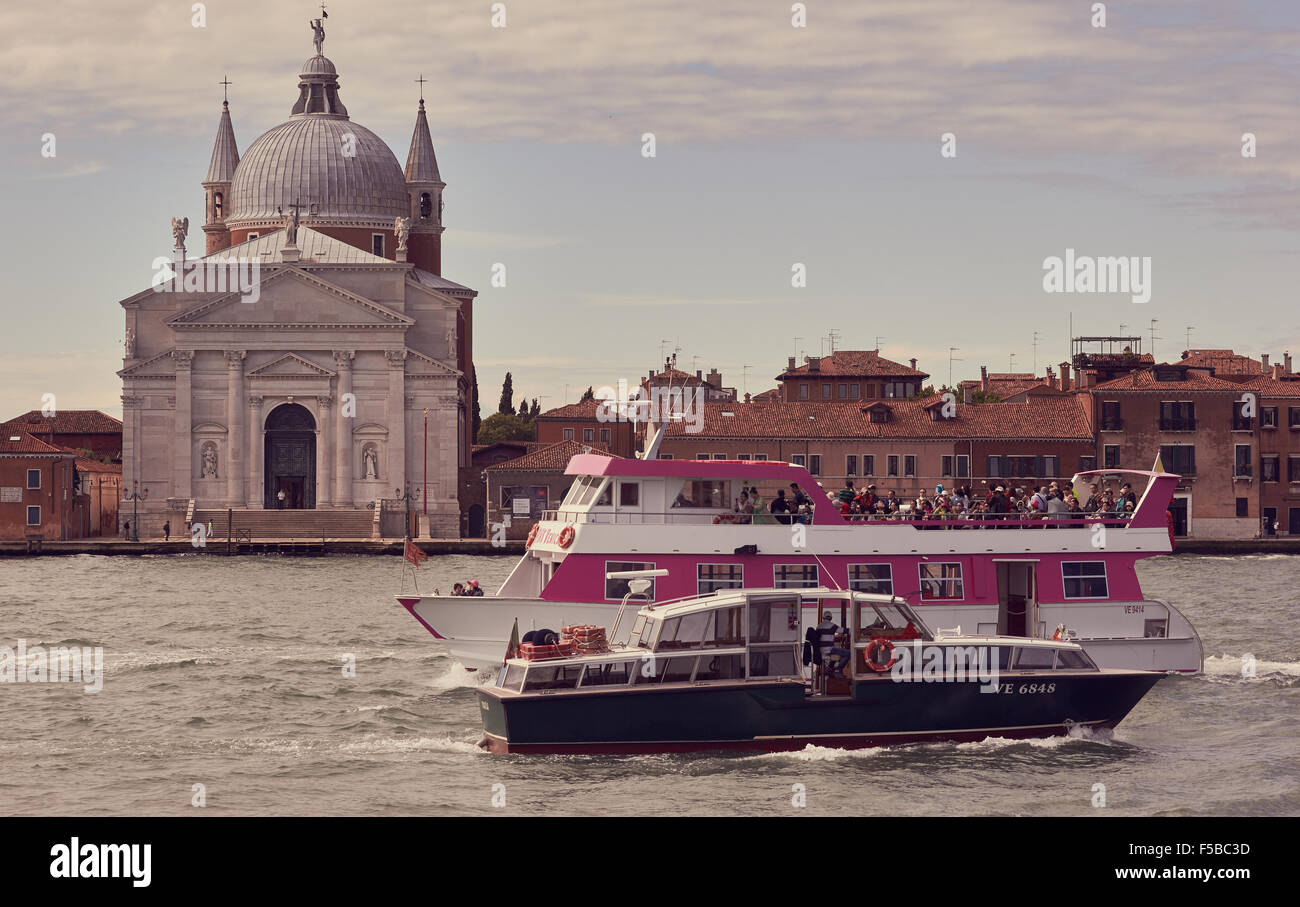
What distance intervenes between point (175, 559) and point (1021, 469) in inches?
1340

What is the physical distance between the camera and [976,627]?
26469mm

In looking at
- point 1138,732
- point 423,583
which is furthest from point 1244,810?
point 423,583

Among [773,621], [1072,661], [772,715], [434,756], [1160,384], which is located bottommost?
[434,756]

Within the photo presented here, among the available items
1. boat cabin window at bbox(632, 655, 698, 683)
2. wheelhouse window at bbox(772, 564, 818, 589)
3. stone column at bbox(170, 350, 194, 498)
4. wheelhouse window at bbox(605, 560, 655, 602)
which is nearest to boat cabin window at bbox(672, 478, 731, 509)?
wheelhouse window at bbox(605, 560, 655, 602)

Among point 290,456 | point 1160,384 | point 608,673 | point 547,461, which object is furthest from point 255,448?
point 608,673

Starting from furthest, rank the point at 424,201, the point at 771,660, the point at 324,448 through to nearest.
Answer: the point at 424,201 < the point at 324,448 < the point at 771,660

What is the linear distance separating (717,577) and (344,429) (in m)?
56.7

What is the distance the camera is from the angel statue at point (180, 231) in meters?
83.9

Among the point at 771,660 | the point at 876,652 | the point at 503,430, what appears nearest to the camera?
the point at 771,660

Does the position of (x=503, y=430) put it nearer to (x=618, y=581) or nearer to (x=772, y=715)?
(x=618, y=581)

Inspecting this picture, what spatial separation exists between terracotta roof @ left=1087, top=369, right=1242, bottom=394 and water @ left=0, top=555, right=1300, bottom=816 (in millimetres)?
40663

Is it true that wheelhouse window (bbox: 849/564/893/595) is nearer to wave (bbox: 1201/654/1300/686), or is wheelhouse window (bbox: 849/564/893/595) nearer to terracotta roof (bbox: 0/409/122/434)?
wave (bbox: 1201/654/1300/686)

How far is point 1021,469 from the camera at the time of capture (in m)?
74.2

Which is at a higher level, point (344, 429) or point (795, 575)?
point (344, 429)
